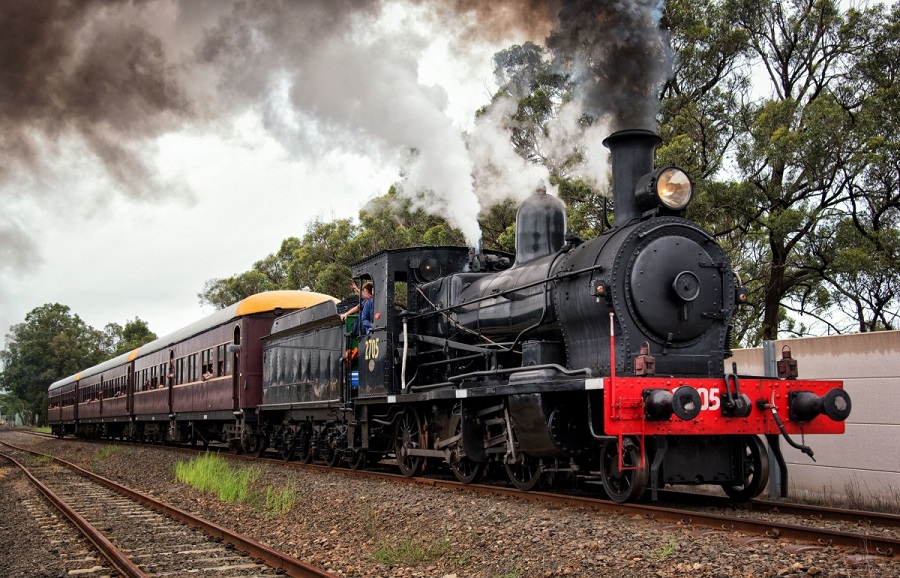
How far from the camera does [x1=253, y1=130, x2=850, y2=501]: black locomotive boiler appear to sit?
7633 mm

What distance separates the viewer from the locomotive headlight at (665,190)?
27.3 ft

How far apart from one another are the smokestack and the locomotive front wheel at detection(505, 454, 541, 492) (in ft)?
9.10

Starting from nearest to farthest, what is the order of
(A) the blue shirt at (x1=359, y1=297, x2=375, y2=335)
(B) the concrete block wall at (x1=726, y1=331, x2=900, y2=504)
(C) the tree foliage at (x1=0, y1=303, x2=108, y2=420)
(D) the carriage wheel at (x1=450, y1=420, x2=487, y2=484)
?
(B) the concrete block wall at (x1=726, y1=331, x2=900, y2=504)
(D) the carriage wheel at (x1=450, y1=420, x2=487, y2=484)
(A) the blue shirt at (x1=359, y1=297, x2=375, y2=335)
(C) the tree foliage at (x1=0, y1=303, x2=108, y2=420)

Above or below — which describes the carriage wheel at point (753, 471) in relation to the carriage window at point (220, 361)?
below

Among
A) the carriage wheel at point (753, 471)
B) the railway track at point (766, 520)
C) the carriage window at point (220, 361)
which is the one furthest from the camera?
the carriage window at point (220, 361)

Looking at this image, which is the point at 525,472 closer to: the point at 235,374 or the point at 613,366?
the point at 613,366

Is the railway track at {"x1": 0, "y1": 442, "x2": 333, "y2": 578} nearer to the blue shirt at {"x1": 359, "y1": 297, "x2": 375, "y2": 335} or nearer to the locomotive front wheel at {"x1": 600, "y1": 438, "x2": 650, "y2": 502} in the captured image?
the locomotive front wheel at {"x1": 600, "y1": 438, "x2": 650, "y2": 502}

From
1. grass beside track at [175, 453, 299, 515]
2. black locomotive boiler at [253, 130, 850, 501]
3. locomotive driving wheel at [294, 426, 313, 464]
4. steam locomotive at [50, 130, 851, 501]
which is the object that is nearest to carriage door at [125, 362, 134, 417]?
locomotive driving wheel at [294, 426, 313, 464]

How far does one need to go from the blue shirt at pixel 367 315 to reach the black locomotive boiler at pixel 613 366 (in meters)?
1.11

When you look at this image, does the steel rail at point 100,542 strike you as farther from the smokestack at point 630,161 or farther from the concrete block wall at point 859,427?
the concrete block wall at point 859,427

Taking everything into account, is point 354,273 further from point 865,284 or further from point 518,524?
point 865,284

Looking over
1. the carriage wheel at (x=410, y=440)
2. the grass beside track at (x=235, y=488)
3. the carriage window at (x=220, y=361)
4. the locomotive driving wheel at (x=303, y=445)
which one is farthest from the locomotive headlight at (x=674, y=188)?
the carriage window at (x=220, y=361)

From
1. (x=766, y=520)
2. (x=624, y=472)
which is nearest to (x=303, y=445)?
(x=624, y=472)

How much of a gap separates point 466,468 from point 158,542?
4238mm
